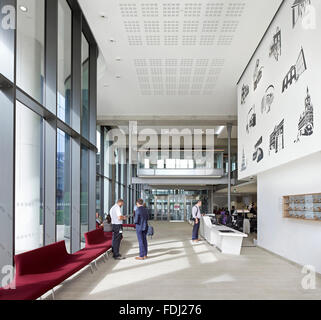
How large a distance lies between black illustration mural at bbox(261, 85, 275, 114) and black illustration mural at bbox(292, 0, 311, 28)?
184 centimetres

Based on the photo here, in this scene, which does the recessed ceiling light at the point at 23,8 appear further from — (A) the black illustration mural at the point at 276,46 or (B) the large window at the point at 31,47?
(A) the black illustration mural at the point at 276,46

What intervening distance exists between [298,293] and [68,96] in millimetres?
6160

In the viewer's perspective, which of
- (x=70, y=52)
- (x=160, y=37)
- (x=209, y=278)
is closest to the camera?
(x=209, y=278)

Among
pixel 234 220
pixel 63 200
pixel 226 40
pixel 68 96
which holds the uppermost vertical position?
pixel 226 40

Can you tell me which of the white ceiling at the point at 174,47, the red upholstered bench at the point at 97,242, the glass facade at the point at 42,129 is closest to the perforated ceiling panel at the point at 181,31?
the white ceiling at the point at 174,47

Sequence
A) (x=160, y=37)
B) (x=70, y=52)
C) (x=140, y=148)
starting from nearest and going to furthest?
1. (x=70, y=52)
2. (x=160, y=37)
3. (x=140, y=148)

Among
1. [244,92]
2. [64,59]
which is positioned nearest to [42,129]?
[64,59]

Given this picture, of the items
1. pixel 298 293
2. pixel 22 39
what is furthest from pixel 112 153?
pixel 298 293

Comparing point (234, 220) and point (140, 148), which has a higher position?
point (140, 148)

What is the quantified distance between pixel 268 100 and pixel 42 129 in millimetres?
5336

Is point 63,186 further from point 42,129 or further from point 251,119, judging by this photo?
point 251,119

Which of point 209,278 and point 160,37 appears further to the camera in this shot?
point 160,37
